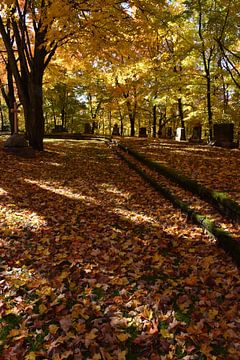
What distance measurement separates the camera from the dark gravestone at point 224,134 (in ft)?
51.2

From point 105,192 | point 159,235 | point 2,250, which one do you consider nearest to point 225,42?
point 105,192

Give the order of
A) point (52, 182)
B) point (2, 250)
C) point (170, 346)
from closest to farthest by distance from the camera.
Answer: point (170, 346)
point (2, 250)
point (52, 182)

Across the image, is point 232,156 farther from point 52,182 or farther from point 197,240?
point 197,240

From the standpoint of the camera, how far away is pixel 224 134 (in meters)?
15.8

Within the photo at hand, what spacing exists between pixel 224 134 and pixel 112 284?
44.1 feet

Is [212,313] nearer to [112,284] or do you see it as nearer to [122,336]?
[122,336]

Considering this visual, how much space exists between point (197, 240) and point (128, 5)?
8813 mm

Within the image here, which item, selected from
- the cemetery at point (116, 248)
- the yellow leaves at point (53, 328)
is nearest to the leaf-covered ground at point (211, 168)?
the cemetery at point (116, 248)

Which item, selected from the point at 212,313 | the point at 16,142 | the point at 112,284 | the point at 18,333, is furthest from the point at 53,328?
Result: the point at 16,142

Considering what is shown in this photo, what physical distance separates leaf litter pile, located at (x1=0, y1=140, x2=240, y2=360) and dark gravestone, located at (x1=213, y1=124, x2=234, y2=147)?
31.2 ft

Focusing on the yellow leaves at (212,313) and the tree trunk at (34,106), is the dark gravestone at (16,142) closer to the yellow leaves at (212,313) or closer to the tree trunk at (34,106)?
the tree trunk at (34,106)

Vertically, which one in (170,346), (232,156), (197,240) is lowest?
(170,346)

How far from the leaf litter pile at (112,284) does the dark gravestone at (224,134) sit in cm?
950

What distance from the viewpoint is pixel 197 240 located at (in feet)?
16.9
